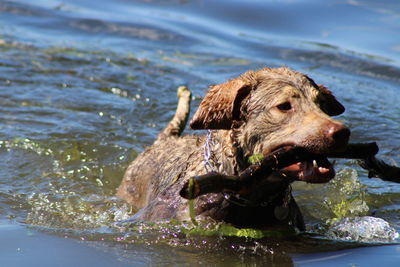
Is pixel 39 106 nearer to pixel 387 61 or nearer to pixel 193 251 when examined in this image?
pixel 193 251

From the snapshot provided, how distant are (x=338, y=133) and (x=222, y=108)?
43.9 inches

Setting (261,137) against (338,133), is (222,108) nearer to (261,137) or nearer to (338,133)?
(261,137)

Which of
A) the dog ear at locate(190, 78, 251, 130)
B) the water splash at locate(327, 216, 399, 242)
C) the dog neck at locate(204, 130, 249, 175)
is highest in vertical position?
the dog ear at locate(190, 78, 251, 130)

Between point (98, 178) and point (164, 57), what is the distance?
18.1 feet

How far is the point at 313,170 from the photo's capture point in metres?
5.38

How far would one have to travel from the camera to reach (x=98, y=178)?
8.91m

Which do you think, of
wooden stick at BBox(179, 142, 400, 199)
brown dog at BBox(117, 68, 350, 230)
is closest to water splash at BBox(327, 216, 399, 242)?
brown dog at BBox(117, 68, 350, 230)

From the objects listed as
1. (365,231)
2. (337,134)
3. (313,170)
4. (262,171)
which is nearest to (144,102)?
(365,231)

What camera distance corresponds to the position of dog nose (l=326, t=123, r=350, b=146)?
5113 millimetres

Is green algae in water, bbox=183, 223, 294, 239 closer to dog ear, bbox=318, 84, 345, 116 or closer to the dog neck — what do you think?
the dog neck

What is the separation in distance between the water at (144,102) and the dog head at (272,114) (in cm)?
95

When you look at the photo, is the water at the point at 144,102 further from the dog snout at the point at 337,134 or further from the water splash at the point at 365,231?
the dog snout at the point at 337,134

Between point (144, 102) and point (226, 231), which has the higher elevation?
point (144, 102)

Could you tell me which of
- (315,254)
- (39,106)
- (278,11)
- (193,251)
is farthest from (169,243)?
(278,11)
